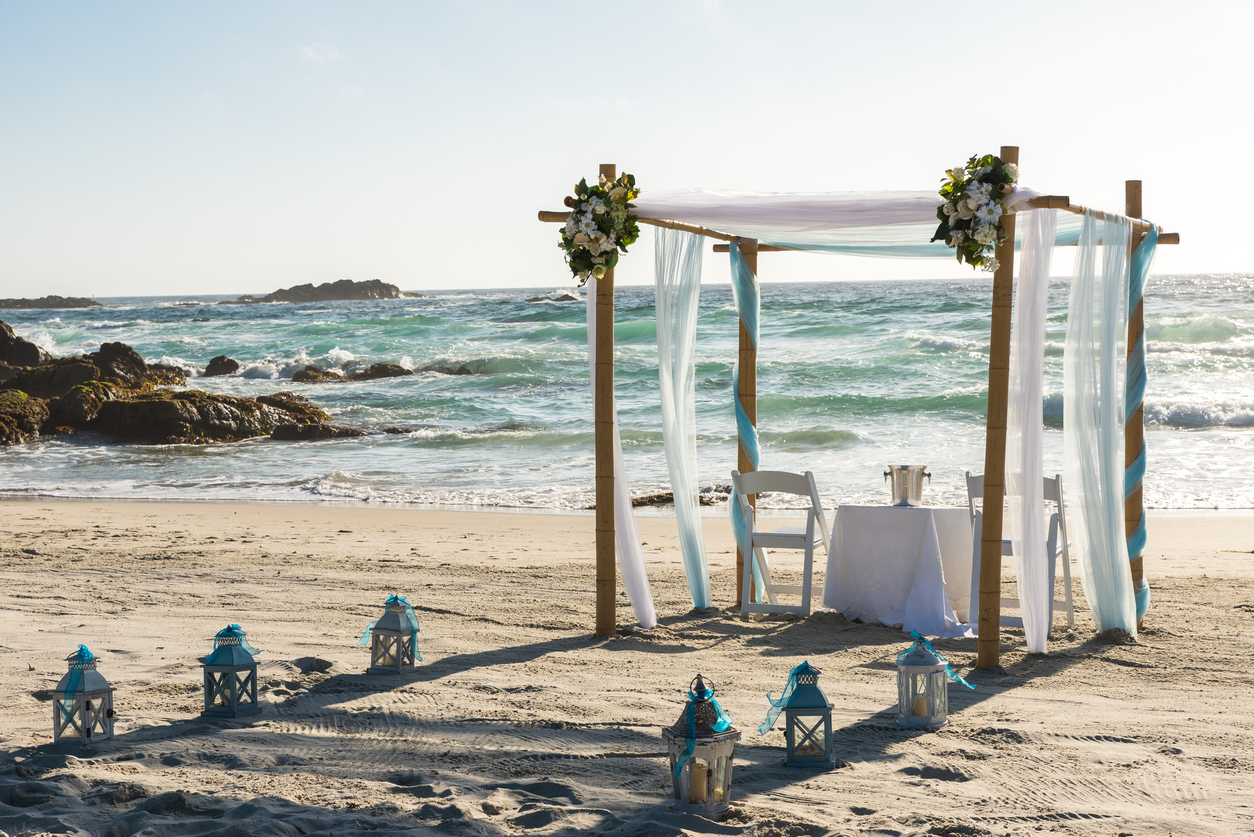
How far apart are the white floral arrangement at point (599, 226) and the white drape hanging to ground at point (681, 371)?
0.77 metres

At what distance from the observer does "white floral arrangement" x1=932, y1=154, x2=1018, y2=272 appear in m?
4.55

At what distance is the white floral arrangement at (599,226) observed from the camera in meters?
5.11

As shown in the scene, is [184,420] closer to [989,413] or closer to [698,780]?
[989,413]

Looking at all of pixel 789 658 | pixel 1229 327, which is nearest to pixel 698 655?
pixel 789 658

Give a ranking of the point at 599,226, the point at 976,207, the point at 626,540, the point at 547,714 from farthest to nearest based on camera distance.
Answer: the point at 626,540 → the point at 599,226 → the point at 976,207 → the point at 547,714

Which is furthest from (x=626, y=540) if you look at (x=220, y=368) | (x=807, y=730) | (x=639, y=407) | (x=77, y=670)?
(x=220, y=368)

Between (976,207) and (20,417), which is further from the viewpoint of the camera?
(20,417)

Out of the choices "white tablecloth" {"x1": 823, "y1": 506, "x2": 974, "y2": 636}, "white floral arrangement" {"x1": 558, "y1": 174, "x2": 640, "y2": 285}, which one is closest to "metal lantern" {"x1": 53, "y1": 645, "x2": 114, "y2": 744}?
"white floral arrangement" {"x1": 558, "y1": 174, "x2": 640, "y2": 285}

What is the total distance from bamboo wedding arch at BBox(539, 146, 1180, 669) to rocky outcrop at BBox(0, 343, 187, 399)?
16.9 m

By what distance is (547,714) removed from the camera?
13.2 feet

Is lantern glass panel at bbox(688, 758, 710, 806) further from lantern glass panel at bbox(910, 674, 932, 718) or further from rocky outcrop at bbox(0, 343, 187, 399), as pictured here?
rocky outcrop at bbox(0, 343, 187, 399)

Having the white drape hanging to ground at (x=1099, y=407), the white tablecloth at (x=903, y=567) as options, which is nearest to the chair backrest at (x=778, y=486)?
the white tablecloth at (x=903, y=567)

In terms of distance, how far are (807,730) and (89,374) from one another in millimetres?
20077

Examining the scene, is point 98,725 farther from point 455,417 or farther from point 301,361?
point 301,361
